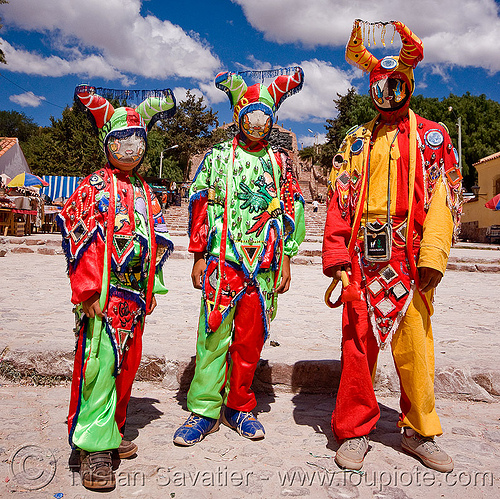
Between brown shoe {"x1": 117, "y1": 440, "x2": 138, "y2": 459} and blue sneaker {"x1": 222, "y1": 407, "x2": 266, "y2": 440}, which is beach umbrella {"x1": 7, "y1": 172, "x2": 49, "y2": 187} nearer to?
blue sneaker {"x1": 222, "y1": 407, "x2": 266, "y2": 440}

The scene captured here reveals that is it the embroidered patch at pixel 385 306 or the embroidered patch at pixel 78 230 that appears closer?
the embroidered patch at pixel 78 230

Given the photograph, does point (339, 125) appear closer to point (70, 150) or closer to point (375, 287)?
point (70, 150)

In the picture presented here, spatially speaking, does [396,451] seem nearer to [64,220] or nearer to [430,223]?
[430,223]

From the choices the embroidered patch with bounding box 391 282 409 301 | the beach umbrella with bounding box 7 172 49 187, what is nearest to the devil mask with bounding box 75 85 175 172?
the embroidered patch with bounding box 391 282 409 301

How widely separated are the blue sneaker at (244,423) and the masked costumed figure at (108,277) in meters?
0.72

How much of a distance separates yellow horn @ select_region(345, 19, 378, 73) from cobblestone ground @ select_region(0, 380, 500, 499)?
7.91 feet

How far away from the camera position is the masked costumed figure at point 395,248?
2588mm

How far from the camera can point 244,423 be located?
2934 millimetres

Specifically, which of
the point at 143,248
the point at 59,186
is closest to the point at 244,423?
the point at 143,248

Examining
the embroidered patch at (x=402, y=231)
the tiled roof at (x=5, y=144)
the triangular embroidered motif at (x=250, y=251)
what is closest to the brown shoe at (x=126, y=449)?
the triangular embroidered motif at (x=250, y=251)

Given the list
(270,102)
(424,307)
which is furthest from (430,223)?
(270,102)

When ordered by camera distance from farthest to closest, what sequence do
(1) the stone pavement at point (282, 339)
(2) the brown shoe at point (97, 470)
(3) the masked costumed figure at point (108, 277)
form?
(1) the stone pavement at point (282, 339)
(3) the masked costumed figure at point (108, 277)
(2) the brown shoe at point (97, 470)

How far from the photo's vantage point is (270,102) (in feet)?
10.3

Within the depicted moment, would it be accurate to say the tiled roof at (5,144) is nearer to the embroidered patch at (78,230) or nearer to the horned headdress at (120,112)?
the horned headdress at (120,112)
